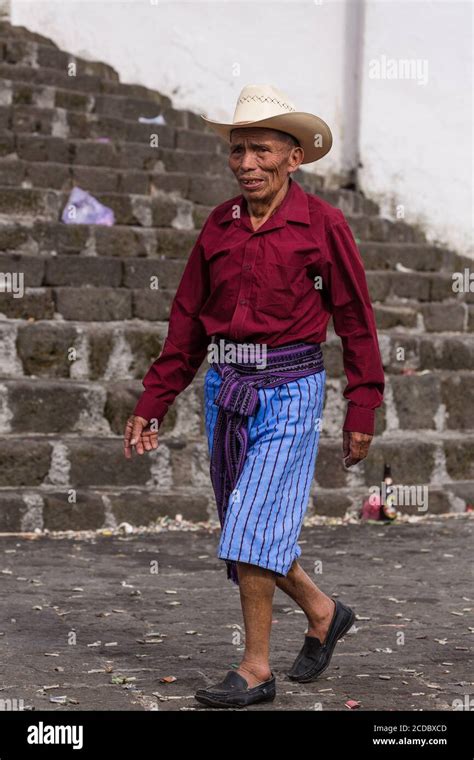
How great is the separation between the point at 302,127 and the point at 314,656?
1.70 meters

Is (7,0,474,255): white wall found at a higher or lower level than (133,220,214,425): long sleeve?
higher

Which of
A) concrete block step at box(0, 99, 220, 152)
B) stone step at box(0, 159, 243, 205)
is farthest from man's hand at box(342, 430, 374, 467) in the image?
concrete block step at box(0, 99, 220, 152)

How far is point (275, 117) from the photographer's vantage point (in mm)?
4312

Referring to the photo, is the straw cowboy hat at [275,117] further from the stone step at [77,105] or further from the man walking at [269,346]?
the stone step at [77,105]

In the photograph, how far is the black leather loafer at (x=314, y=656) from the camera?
15.0 ft

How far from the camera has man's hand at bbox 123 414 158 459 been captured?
457 centimetres

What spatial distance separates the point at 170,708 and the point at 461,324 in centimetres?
643

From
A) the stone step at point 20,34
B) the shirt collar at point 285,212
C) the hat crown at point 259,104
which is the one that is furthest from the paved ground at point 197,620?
the stone step at point 20,34

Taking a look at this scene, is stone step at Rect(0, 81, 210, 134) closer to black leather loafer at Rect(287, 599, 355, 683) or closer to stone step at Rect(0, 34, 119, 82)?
stone step at Rect(0, 34, 119, 82)

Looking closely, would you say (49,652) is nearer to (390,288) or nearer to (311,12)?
(390,288)

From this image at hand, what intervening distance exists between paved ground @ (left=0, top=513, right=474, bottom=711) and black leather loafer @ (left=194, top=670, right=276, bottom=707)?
39 mm

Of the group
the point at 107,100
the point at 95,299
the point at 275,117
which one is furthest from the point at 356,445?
the point at 107,100

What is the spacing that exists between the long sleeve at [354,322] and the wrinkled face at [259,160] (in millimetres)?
229

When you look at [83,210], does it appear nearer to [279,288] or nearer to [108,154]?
[108,154]
